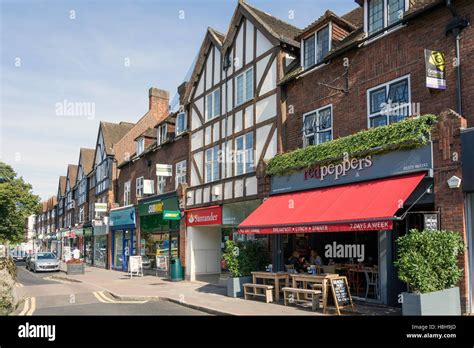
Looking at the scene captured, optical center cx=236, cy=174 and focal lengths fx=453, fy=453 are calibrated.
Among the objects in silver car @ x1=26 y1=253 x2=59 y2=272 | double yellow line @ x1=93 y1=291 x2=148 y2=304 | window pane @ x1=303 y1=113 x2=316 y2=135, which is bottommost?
silver car @ x1=26 y1=253 x2=59 y2=272

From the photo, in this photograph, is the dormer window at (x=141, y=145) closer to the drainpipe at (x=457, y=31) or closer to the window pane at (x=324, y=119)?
the window pane at (x=324, y=119)

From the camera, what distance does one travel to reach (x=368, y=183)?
12398 mm

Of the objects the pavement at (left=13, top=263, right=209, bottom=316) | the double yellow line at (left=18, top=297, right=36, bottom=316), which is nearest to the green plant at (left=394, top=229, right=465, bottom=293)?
the pavement at (left=13, top=263, right=209, bottom=316)

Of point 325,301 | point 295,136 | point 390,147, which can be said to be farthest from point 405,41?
point 325,301

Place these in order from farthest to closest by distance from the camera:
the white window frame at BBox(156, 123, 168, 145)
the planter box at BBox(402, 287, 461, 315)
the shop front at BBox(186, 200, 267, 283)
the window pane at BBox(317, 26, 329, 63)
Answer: the white window frame at BBox(156, 123, 168, 145) < the shop front at BBox(186, 200, 267, 283) < the window pane at BBox(317, 26, 329, 63) < the planter box at BBox(402, 287, 461, 315)

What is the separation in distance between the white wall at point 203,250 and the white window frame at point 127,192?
11.2 metres

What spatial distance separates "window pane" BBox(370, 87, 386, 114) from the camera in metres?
12.8

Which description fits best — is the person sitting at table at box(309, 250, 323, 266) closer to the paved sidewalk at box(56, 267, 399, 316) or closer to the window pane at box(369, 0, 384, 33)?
the paved sidewalk at box(56, 267, 399, 316)

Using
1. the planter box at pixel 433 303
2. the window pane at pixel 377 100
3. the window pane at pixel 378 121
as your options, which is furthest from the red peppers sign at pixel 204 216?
the planter box at pixel 433 303

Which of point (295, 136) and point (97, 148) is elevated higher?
point (97, 148)

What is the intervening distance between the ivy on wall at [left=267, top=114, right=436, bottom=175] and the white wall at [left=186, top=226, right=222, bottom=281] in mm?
7683

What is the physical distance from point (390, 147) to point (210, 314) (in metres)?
6.57

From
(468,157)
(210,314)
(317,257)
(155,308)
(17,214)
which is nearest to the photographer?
(468,157)

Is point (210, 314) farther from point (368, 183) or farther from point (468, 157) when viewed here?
point (468, 157)
